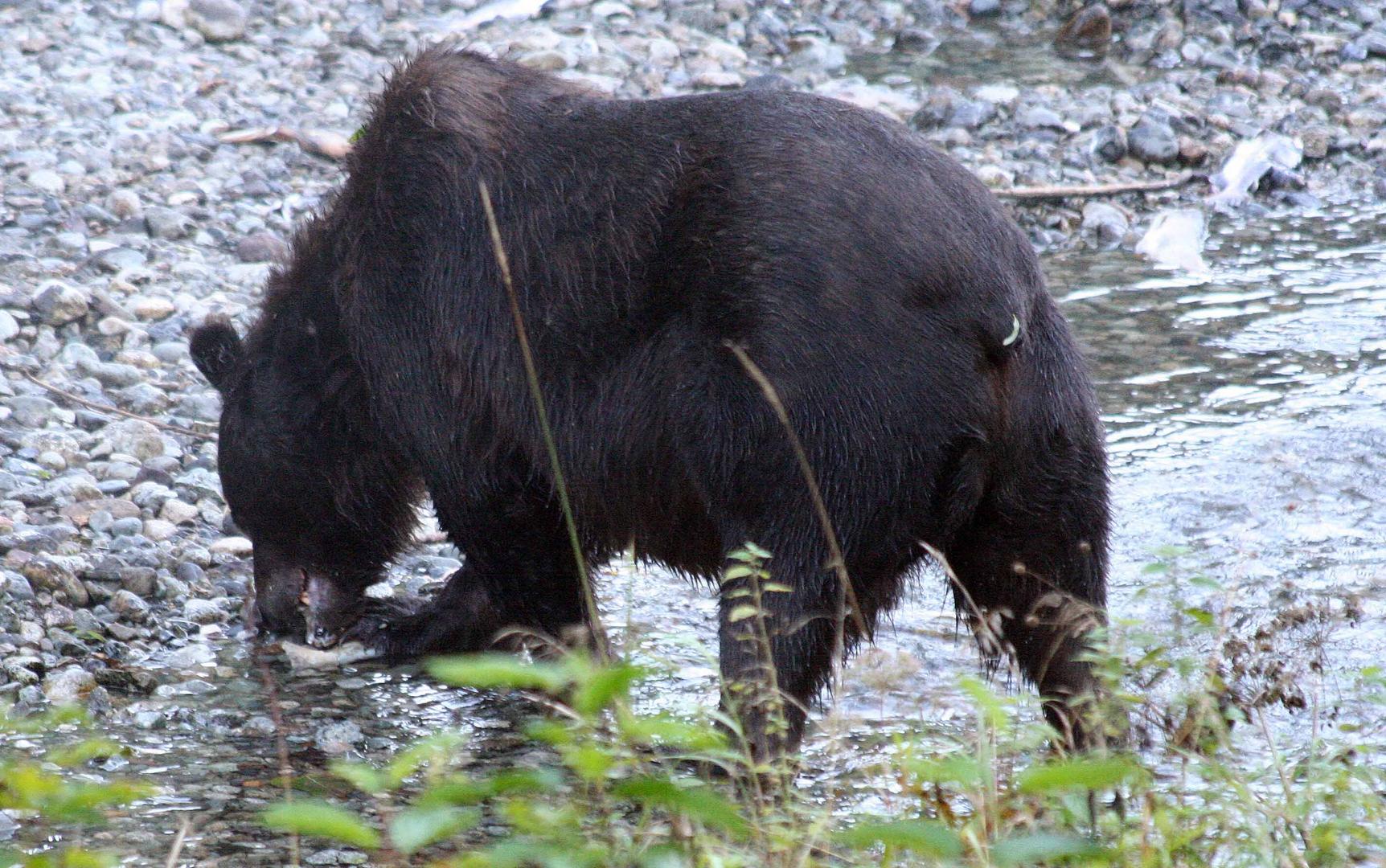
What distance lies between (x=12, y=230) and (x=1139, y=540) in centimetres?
540

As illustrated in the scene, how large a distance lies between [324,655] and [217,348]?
104cm

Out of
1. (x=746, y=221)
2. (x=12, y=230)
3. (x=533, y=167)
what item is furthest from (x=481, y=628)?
(x=12, y=230)

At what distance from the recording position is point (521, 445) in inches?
161

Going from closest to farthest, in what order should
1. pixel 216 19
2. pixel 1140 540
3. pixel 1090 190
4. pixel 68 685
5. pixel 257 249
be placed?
pixel 68 685 < pixel 1140 540 < pixel 257 249 < pixel 1090 190 < pixel 216 19

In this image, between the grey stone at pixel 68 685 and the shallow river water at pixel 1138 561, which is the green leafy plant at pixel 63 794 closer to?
the shallow river water at pixel 1138 561

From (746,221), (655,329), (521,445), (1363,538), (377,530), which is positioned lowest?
(1363,538)

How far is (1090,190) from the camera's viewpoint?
911cm

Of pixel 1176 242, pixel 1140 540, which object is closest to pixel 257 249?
pixel 1140 540

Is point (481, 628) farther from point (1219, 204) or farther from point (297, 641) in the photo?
point (1219, 204)

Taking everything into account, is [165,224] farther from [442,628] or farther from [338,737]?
[338,737]

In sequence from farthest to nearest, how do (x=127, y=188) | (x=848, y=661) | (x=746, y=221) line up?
(x=127, y=188) < (x=848, y=661) < (x=746, y=221)

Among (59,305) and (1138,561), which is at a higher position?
(59,305)

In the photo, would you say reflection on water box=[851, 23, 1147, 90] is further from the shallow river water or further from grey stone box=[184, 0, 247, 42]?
grey stone box=[184, 0, 247, 42]

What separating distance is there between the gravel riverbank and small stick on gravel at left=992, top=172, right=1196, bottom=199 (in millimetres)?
82
